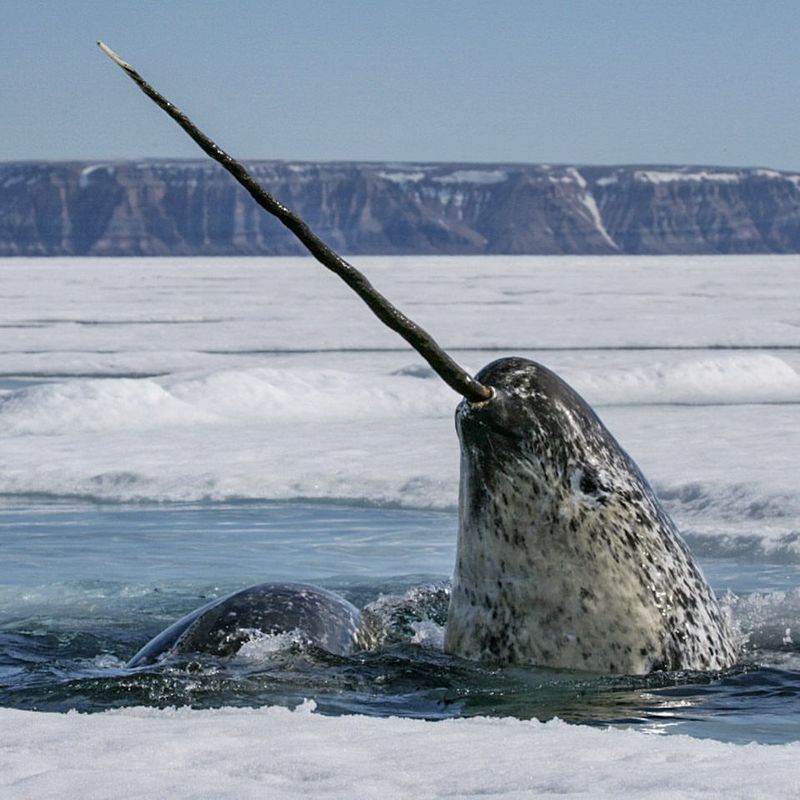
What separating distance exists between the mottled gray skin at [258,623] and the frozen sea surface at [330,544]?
0.16m

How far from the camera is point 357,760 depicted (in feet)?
10.7

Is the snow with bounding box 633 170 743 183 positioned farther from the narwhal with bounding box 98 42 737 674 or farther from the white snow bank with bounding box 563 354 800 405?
the narwhal with bounding box 98 42 737 674

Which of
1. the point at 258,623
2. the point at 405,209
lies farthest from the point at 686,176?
the point at 258,623

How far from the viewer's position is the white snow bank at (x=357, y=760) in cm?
297

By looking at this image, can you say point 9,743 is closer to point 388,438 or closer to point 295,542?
point 295,542

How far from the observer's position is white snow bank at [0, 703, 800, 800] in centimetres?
297

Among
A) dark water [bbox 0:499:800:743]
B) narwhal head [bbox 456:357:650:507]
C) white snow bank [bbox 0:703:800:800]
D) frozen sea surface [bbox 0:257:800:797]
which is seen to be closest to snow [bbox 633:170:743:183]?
frozen sea surface [bbox 0:257:800:797]

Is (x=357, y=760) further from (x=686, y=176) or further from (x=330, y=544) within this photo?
(x=686, y=176)

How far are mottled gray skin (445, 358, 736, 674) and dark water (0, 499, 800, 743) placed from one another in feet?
0.30

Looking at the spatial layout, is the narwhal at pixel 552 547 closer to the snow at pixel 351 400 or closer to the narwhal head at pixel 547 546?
the narwhal head at pixel 547 546

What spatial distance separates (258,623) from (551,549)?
1064mm

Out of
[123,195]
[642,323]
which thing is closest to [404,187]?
[123,195]

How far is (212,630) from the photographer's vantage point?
197 inches

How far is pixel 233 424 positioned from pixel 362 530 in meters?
4.57
